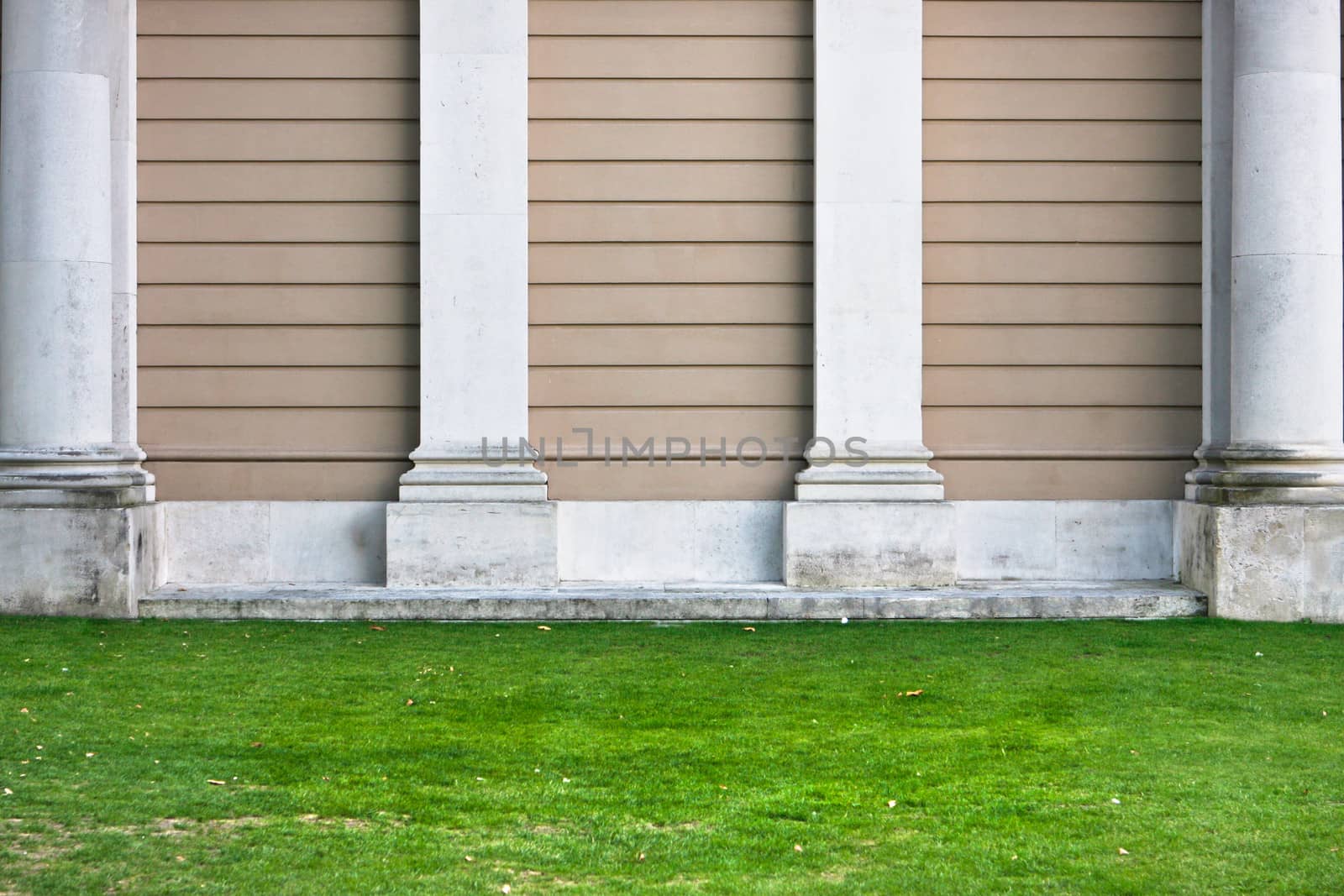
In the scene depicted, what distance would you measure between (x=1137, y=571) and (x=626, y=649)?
243 inches

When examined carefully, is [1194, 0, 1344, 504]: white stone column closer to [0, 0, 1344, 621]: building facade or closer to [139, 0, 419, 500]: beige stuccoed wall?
[0, 0, 1344, 621]: building facade

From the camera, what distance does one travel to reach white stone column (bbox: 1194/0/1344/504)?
43.0ft

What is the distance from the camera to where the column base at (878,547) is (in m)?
13.5

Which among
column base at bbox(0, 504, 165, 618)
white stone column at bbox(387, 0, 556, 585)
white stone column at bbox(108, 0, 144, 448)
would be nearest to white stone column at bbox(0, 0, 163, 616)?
column base at bbox(0, 504, 165, 618)

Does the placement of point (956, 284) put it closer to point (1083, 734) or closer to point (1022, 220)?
point (1022, 220)

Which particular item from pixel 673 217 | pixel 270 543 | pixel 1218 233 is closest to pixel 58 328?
pixel 270 543

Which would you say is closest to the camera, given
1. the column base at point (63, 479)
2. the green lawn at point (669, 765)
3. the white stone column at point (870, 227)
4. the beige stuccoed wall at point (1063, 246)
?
the green lawn at point (669, 765)

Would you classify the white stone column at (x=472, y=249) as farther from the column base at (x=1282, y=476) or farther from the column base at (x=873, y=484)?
the column base at (x=1282, y=476)

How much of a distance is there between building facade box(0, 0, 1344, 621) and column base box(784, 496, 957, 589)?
0.03m

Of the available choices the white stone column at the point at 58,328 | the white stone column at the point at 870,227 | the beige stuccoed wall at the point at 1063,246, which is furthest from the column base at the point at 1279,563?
the white stone column at the point at 58,328

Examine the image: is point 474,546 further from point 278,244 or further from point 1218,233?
point 1218,233

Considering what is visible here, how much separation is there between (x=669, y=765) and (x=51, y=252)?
898 cm

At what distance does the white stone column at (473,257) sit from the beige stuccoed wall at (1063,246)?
14.2 feet

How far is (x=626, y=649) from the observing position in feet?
36.5
